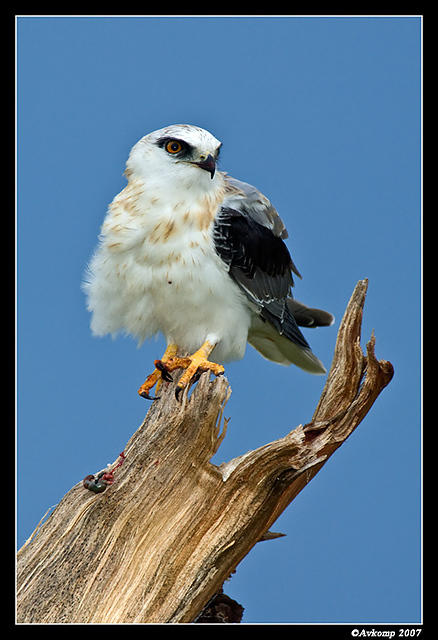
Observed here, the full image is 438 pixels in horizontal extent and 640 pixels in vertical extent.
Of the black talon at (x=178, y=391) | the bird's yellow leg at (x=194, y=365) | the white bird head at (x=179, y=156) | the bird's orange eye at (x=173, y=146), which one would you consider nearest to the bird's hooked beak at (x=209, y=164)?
the white bird head at (x=179, y=156)

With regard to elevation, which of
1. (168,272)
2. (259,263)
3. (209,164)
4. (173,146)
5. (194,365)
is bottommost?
(194,365)

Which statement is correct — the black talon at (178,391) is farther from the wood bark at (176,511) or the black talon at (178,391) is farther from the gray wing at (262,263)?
the gray wing at (262,263)

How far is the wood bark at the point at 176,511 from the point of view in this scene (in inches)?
144

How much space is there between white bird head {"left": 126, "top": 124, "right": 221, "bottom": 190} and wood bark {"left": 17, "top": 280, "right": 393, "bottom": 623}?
3.28 ft

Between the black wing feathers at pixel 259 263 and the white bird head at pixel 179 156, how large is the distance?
25 centimetres

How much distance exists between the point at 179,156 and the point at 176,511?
1765 millimetres

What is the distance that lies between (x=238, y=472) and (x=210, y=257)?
1.12 metres

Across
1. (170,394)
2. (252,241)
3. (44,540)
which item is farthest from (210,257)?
(44,540)

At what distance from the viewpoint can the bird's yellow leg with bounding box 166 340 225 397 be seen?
408 cm

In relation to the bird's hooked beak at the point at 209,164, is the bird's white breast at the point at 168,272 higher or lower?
lower

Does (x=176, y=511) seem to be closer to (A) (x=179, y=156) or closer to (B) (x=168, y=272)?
(B) (x=168, y=272)

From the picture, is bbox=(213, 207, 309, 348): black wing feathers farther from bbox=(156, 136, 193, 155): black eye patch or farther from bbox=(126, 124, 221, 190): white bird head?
bbox=(156, 136, 193, 155): black eye patch

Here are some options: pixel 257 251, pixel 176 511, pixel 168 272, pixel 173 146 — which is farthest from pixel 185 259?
pixel 176 511

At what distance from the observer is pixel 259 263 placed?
4.48 m
